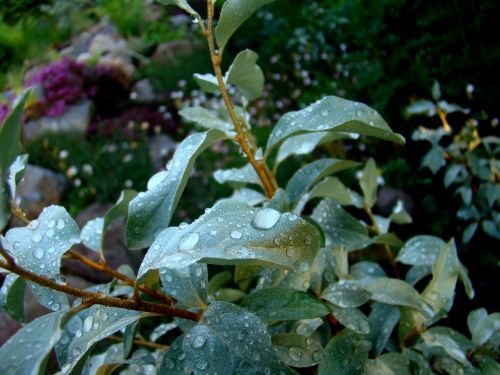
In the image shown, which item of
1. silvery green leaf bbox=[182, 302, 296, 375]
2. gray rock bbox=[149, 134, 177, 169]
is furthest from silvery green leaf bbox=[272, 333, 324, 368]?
gray rock bbox=[149, 134, 177, 169]

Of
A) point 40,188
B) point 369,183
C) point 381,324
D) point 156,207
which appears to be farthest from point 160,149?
point 156,207

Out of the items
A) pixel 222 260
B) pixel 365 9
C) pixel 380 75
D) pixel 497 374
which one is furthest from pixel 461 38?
pixel 222 260

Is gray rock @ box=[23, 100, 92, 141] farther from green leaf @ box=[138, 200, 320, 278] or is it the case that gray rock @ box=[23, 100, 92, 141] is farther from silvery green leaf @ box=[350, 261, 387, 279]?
green leaf @ box=[138, 200, 320, 278]

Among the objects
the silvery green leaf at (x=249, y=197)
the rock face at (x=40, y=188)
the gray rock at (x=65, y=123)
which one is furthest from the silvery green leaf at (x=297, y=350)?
the gray rock at (x=65, y=123)

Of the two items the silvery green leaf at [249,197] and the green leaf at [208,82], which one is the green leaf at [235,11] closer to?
the green leaf at [208,82]

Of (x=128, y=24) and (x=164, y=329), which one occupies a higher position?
(x=164, y=329)

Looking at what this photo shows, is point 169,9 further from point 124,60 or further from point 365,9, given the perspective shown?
point 365,9

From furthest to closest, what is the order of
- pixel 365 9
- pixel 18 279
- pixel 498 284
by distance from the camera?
pixel 365 9
pixel 498 284
pixel 18 279

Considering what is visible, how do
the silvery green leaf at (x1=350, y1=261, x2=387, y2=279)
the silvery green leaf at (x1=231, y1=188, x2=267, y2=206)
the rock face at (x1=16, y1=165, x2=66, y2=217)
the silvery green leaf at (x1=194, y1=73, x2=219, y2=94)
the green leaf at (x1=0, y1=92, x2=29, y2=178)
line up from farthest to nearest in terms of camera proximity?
the rock face at (x1=16, y1=165, x2=66, y2=217) → the silvery green leaf at (x1=350, y1=261, x2=387, y2=279) → the silvery green leaf at (x1=231, y1=188, x2=267, y2=206) → the silvery green leaf at (x1=194, y1=73, x2=219, y2=94) → the green leaf at (x1=0, y1=92, x2=29, y2=178)
